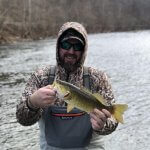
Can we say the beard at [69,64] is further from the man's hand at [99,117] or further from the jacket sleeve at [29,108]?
the man's hand at [99,117]

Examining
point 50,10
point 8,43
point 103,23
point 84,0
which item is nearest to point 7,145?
point 8,43

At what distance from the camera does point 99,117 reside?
12.1 ft

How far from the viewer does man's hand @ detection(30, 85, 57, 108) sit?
3.63m

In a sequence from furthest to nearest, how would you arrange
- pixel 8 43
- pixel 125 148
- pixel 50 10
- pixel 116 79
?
1. pixel 50 10
2. pixel 8 43
3. pixel 116 79
4. pixel 125 148

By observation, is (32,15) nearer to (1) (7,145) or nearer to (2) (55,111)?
(1) (7,145)

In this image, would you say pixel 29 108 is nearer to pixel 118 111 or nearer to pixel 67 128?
pixel 67 128

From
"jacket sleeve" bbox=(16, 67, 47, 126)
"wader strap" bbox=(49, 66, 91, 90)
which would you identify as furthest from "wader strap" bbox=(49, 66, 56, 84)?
"jacket sleeve" bbox=(16, 67, 47, 126)

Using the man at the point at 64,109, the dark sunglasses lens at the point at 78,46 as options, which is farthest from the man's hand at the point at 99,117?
the dark sunglasses lens at the point at 78,46

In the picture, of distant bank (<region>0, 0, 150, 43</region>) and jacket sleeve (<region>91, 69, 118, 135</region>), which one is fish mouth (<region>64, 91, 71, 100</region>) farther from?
distant bank (<region>0, 0, 150, 43</region>)

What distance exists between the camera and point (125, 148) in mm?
12133

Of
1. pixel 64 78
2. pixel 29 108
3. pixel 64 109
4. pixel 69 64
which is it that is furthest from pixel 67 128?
pixel 69 64

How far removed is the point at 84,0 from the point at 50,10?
22.5 meters

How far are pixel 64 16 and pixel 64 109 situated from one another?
83.7 m

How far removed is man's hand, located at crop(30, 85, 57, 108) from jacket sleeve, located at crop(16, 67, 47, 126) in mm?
271
